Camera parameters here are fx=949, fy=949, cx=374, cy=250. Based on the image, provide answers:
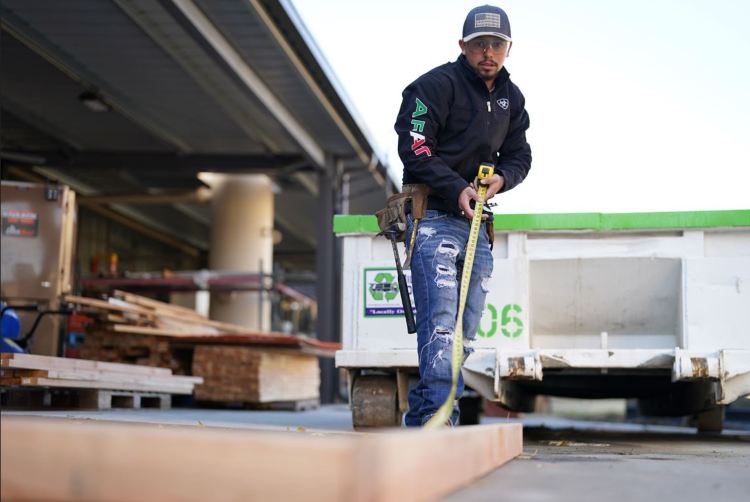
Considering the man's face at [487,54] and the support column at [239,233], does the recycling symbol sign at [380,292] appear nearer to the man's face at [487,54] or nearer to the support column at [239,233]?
the man's face at [487,54]

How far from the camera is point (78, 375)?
9023mm

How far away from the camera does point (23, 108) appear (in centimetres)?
1616

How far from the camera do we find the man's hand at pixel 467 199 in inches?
178

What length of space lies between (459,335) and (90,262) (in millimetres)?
21769

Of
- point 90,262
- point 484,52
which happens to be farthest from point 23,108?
point 484,52

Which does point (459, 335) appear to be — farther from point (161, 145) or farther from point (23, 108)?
point (161, 145)

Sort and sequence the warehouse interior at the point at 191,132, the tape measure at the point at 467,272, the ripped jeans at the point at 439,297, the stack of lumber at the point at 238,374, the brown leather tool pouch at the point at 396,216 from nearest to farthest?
1. the tape measure at the point at 467,272
2. the ripped jeans at the point at 439,297
3. the brown leather tool pouch at the point at 396,216
4. the warehouse interior at the point at 191,132
5. the stack of lumber at the point at 238,374

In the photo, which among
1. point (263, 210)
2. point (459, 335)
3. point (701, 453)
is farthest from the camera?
point (263, 210)

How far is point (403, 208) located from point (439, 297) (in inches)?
21.6

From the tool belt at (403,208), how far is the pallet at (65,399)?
18.9ft

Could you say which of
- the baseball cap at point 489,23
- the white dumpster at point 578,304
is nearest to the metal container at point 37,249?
A: the white dumpster at point 578,304

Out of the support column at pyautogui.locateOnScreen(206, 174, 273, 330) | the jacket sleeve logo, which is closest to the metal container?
the support column at pyautogui.locateOnScreen(206, 174, 273, 330)

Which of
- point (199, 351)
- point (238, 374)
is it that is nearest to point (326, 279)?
point (199, 351)

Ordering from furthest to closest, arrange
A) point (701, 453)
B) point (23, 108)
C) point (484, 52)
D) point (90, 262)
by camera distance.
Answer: point (90, 262), point (23, 108), point (701, 453), point (484, 52)
